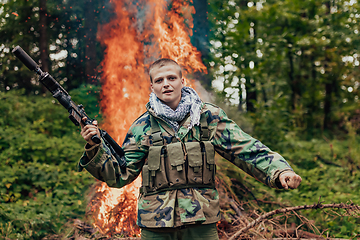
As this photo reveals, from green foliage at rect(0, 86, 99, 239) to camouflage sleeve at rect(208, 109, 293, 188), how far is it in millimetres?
3374

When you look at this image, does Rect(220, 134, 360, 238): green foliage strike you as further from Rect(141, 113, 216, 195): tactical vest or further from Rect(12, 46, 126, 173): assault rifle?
Rect(12, 46, 126, 173): assault rifle

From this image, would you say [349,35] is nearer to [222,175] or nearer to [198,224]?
[222,175]

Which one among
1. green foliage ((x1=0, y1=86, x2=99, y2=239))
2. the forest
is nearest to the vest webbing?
the forest

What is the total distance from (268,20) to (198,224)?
735 cm

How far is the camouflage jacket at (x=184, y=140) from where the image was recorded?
226cm

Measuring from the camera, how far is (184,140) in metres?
2.46

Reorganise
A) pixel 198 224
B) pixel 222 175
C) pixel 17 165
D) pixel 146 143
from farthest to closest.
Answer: pixel 17 165, pixel 222 175, pixel 146 143, pixel 198 224

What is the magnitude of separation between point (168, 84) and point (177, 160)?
2.16 ft

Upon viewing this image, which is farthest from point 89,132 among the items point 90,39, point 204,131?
point 90,39

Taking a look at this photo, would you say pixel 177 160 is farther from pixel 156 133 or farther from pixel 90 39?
pixel 90 39

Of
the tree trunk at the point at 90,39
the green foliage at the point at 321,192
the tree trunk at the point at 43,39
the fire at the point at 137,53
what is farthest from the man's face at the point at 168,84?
the tree trunk at the point at 43,39

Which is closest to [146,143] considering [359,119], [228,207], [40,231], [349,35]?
[228,207]

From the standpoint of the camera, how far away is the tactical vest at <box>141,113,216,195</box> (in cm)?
236

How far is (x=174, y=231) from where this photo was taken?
2.30 m
